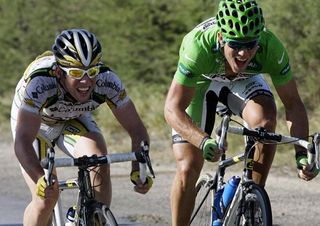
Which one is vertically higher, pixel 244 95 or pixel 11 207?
pixel 244 95

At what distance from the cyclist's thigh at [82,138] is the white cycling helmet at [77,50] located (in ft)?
2.29

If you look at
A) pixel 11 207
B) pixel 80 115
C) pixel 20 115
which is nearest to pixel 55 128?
pixel 80 115

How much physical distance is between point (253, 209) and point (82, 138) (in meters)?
1.48

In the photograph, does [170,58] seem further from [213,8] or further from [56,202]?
[56,202]

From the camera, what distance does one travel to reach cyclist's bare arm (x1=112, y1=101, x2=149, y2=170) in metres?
7.30

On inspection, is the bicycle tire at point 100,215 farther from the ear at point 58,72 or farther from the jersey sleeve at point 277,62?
the jersey sleeve at point 277,62

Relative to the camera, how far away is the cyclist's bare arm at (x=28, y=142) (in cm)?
695

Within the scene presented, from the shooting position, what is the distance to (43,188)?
21.6 ft

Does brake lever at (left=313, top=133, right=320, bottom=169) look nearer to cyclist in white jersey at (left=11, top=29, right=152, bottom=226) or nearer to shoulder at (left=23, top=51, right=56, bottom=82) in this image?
cyclist in white jersey at (left=11, top=29, right=152, bottom=226)

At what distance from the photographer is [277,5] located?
1603cm

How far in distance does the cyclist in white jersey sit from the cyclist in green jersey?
1.33ft

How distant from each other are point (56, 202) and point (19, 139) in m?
0.53

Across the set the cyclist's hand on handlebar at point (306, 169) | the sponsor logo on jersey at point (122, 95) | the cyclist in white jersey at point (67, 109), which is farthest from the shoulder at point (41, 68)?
the cyclist's hand on handlebar at point (306, 169)

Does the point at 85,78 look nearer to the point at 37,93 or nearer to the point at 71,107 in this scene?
the point at 37,93
